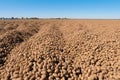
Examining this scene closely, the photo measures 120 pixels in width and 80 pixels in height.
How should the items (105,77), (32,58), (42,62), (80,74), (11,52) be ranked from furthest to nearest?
(11,52), (32,58), (42,62), (80,74), (105,77)

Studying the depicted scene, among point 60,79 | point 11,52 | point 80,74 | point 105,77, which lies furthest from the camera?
point 11,52

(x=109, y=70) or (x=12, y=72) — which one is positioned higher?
(x=109, y=70)

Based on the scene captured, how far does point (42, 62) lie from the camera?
25.3ft

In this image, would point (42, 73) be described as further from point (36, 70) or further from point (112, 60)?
point (112, 60)

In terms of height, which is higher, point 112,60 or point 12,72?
point 112,60

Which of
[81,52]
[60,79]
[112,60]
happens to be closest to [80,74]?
[60,79]

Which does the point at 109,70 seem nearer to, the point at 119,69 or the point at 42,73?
the point at 119,69

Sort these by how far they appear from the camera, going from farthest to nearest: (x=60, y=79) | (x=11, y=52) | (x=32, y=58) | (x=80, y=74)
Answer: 1. (x=11, y=52)
2. (x=32, y=58)
3. (x=80, y=74)
4. (x=60, y=79)

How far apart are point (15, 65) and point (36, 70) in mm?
1300

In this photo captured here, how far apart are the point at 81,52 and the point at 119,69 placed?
10.8 ft

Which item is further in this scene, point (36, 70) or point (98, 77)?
point (36, 70)

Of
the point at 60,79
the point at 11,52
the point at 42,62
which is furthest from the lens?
the point at 11,52

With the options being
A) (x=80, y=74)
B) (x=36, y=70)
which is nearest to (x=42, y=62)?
(x=36, y=70)

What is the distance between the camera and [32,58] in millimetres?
8305
